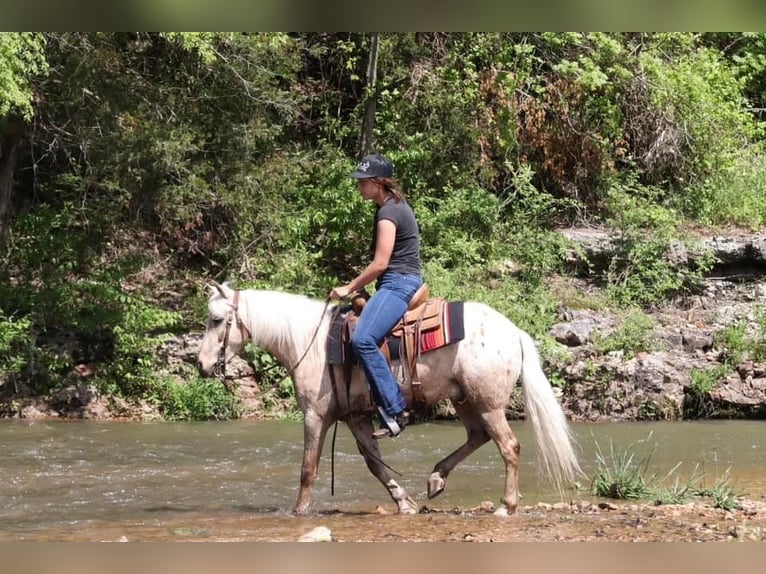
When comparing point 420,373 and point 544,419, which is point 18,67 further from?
point 544,419

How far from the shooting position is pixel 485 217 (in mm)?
17156

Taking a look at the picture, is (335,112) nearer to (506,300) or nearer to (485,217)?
(485,217)

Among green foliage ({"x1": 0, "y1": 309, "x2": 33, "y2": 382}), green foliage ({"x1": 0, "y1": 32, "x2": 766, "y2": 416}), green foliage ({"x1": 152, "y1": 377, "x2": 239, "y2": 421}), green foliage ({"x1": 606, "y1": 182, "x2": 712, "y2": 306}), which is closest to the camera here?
green foliage ({"x1": 0, "y1": 309, "x2": 33, "y2": 382})

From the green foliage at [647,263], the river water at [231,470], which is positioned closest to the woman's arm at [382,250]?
the river water at [231,470]

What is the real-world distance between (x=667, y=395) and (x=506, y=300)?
→ 10.1 ft

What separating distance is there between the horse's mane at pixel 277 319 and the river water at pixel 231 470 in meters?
1.27

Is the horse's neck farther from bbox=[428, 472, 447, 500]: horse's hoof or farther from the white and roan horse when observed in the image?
bbox=[428, 472, 447, 500]: horse's hoof

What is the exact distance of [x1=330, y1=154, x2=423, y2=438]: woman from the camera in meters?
6.45

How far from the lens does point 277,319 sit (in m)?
6.84

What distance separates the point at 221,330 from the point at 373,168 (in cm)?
164

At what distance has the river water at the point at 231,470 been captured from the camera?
673 cm

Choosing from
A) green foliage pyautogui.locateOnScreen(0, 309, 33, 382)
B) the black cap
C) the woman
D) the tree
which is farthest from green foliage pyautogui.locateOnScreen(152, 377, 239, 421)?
the black cap

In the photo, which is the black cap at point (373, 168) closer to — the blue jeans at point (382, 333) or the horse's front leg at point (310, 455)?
the blue jeans at point (382, 333)
